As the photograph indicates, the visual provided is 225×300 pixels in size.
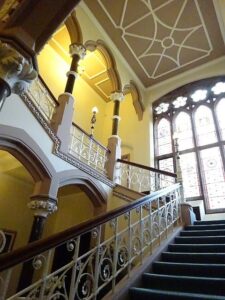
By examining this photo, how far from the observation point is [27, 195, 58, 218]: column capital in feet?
14.8

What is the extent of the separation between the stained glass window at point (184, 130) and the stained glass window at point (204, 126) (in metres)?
0.27

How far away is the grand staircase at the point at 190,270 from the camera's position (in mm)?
2518

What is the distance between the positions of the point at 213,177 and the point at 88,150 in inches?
153

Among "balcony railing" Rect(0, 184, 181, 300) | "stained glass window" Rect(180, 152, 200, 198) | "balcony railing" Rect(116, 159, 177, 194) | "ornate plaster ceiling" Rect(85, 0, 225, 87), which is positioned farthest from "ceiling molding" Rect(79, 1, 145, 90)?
"balcony railing" Rect(0, 184, 181, 300)

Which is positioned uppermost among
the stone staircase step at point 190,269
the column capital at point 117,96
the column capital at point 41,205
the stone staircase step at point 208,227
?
the column capital at point 117,96

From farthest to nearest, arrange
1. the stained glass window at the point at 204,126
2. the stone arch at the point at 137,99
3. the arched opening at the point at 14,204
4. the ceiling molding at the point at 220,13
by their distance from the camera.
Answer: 1. the stone arch at the point at 137,99
2. the stained glass window at the point at 204,126
3. the ceiling molding at the point at 220,13
4. the arched opening at the point at 14,204

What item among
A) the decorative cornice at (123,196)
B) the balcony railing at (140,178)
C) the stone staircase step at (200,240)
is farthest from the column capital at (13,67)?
the balcony railing at (140,178)

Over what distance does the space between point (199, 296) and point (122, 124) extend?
842 centimetres

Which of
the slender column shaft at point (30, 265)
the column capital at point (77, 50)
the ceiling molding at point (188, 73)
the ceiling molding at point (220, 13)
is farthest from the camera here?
the ceiling molding at point (188, 73)

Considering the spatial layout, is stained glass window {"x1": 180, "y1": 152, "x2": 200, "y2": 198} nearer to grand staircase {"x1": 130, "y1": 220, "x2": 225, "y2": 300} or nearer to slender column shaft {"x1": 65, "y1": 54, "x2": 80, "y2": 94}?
grand staircase {"x1": 130, "y1": 220, "x2": 225, "y2": 300}

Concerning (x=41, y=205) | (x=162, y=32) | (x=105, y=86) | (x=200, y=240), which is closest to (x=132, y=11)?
(x=162, y=32)

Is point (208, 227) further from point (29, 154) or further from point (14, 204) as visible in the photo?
point (14, 204)

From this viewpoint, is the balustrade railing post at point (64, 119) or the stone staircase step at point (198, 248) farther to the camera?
the balustrade railing post at point (64, 119)

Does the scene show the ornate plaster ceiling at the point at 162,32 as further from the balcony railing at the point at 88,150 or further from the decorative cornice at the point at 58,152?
the decorative cornice at the point at 58,152
